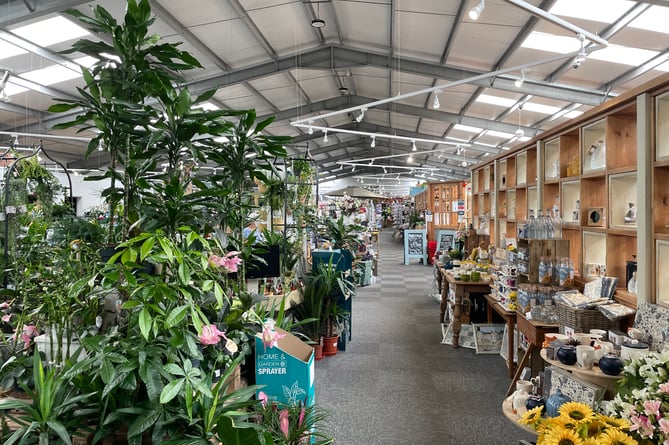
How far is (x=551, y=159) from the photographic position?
4.73 meters

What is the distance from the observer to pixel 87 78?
82.4 inches

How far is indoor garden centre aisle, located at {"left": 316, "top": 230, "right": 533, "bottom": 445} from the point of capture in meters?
3.45

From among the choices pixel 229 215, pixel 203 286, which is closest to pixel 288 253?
pixel 229 215

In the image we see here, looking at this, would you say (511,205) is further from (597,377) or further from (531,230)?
(597,377)

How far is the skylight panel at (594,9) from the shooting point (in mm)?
4574

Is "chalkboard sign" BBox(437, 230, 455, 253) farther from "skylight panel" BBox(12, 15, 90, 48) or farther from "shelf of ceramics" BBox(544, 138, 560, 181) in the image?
"skylight panel" BBox(12, 15, 90, 48)

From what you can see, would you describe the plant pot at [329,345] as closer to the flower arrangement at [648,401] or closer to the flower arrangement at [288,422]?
the flower arrangement at [288,422]

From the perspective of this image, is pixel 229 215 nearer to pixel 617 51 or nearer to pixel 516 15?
pixel 516 15

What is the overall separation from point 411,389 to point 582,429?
2.79 metres

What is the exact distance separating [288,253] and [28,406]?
3258 millimetres

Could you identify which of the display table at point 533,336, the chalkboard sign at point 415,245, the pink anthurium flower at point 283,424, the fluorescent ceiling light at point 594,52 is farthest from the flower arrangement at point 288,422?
the chalkboard sign at point 415,245

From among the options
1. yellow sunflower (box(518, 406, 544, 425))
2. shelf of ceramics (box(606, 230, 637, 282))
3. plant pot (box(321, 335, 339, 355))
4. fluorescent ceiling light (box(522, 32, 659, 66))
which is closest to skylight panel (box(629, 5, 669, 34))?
fluorescent ceiling light (box(522, 32, 659, 66))

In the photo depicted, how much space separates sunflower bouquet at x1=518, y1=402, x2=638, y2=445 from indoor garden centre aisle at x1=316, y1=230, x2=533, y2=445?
1.73 m

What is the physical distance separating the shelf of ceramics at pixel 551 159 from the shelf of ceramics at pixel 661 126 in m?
1.79
